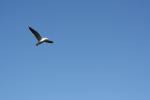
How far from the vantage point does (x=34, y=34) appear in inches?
1142

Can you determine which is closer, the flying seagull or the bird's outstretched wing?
the flying seagull

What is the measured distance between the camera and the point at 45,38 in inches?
1095

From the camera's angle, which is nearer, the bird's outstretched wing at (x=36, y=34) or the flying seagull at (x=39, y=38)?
the flying seagull at (x=39, y=38)

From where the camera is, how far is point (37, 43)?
29.1 metres

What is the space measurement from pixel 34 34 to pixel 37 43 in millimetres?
1334

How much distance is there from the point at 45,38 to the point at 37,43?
1931 millimetres

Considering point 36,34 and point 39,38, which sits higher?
point 36,34

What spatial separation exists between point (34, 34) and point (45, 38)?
7.20 feet
